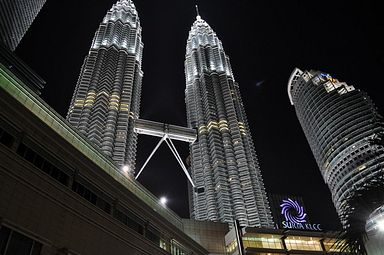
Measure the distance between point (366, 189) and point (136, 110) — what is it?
120112 millimetres

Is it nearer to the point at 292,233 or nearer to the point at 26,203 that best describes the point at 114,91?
the point at 292,233

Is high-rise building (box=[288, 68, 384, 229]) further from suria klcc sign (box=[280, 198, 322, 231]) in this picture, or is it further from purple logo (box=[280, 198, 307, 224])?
suria klcc sign (box=[280, 198, 322, 231])

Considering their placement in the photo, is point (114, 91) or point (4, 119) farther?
point (114, 91)

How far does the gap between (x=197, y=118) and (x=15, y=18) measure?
285ft

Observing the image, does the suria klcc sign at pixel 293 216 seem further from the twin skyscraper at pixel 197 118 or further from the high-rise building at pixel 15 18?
the high-rise building at pixel 15 18

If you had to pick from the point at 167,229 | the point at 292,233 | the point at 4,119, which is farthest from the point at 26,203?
the point at 292,233

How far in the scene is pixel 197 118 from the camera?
484 ft

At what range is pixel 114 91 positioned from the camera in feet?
395

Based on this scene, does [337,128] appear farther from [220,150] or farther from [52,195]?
[52,195]

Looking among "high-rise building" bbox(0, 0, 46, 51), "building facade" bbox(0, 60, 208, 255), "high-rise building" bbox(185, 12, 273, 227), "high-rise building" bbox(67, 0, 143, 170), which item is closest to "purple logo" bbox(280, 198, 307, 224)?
"high-rise building" bbox(185, 12, 273, 227)

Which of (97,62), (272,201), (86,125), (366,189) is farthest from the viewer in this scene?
(272,201)

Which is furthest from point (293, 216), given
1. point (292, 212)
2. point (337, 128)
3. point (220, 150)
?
point (337, 128)

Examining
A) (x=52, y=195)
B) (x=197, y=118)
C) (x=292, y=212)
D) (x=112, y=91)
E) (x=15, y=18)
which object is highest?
(x=15, y=18)

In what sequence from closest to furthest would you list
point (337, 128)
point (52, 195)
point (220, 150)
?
point (52, 195)
point (220, 150)
point (337, 128)
